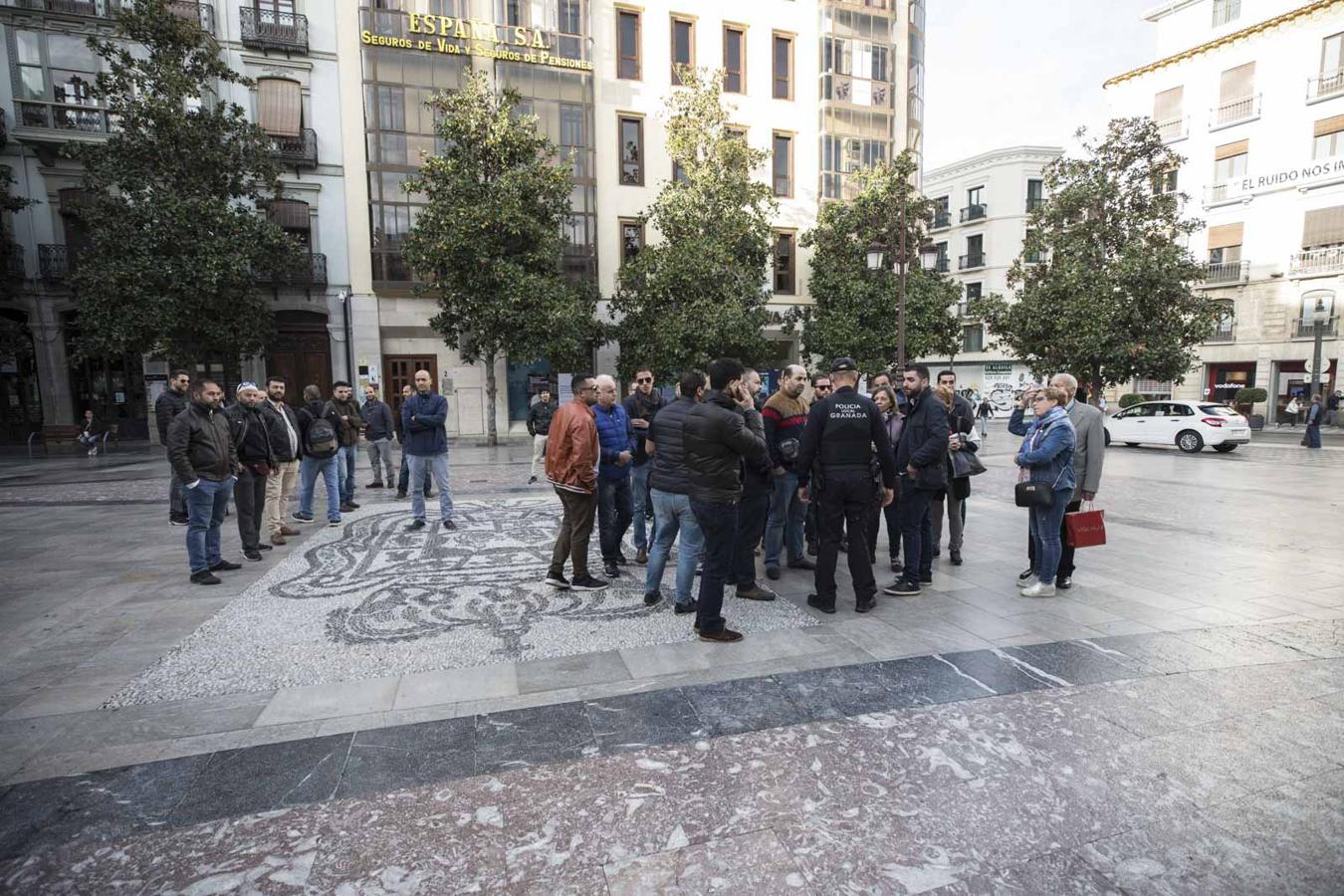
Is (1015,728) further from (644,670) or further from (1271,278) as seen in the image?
(1271,278)

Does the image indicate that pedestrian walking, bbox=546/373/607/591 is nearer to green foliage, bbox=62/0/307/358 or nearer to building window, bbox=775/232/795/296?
green foliage, bbox=62/0/307/358

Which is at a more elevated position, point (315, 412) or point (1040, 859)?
point (315, 412)

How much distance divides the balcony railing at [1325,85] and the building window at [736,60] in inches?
917

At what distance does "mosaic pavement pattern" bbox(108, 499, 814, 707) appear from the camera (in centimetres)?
431

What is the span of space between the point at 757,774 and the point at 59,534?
31.7 feet

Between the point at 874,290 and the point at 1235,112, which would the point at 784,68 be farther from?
the point at 1235,112

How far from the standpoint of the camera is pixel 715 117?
21875 mm

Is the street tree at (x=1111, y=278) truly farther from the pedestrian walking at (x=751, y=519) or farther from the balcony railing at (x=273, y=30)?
the balcony railing at (x=273, y=30)

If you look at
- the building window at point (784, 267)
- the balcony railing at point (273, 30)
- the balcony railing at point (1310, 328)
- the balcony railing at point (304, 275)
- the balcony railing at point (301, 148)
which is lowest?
the balcony railing at point (1310, 328)

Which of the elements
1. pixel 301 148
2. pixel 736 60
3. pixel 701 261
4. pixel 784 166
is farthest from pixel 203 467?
pixel 736 60

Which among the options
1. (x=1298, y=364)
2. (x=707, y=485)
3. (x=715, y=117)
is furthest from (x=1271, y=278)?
(x=707, y=485)

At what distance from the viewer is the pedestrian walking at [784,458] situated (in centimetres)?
621

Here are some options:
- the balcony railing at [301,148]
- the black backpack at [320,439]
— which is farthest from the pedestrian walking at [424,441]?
the balcony railing at [301,148]

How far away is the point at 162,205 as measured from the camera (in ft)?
55.0
